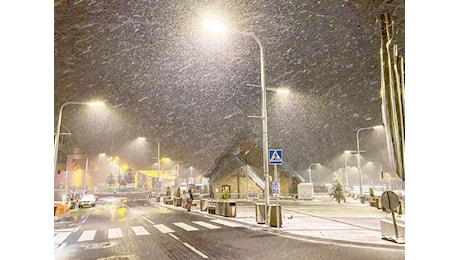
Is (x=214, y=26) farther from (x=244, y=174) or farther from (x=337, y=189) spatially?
(x=337, y=189)

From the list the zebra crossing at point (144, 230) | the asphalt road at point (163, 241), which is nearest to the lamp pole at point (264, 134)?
the zebra crossing at point (144, 230)

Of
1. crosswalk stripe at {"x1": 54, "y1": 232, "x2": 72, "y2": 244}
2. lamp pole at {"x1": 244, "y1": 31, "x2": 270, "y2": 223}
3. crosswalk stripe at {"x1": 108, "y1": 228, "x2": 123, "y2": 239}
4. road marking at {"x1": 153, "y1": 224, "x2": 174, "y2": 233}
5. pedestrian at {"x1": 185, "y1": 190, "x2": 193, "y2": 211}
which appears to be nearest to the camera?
crosswalk stripe at {"x1": 54, "y1": 232, "x2": 72, "y2": 244}

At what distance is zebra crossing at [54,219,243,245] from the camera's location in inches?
102

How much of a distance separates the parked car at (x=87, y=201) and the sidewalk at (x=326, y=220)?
0.58 metres

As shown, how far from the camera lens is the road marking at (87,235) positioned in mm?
2645

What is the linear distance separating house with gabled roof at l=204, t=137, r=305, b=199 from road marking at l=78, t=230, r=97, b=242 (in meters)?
1.17

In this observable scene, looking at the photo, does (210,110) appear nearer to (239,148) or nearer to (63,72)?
(239,148)

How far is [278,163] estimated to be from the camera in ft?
12.0

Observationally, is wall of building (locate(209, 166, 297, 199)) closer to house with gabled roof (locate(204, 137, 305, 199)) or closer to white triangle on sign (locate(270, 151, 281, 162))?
house with gabled roof (locate(204, 137, 305, 199))

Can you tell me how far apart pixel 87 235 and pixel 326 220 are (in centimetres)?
254

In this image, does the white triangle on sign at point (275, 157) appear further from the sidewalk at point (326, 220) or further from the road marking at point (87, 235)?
the road marking at point (87, 235)

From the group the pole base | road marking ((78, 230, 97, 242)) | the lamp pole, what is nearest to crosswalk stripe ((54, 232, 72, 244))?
road marking ((78, 230, 97, 242))
